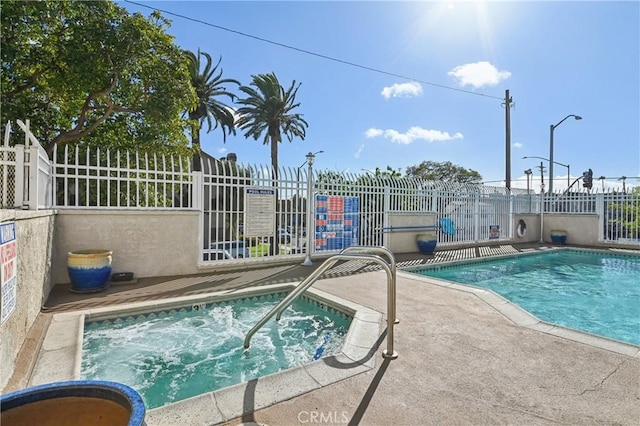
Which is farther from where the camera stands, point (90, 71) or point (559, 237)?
point (559, 237)

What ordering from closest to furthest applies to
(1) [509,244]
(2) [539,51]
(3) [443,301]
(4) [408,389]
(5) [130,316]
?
(4) [408,389] → (5) [130,316] → (3) [443,301] → (2) [539,51] → (1) [509,244]

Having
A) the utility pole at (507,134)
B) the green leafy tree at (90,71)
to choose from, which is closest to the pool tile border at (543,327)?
the green leafy tree at (90,71)

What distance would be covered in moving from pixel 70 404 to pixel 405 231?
1045cm

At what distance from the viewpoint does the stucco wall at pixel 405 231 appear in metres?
10.7

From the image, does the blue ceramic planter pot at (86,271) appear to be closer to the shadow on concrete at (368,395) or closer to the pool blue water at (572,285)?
the shadow on concrete at (368,395)

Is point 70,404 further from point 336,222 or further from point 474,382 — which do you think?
point 336,222

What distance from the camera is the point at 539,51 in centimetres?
1047

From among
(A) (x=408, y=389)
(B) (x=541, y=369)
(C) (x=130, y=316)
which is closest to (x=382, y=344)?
(A) (x=408, y=389)

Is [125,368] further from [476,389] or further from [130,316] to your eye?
[476,389]

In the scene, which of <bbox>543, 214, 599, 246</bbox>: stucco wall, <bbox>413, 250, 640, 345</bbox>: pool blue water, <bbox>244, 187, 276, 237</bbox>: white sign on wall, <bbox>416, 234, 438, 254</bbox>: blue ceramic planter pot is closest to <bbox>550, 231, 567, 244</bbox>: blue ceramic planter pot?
<bbox>543, 214, 599, 246</bbox>: stucco wall

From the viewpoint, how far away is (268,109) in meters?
23.0

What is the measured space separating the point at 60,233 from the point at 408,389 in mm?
6213

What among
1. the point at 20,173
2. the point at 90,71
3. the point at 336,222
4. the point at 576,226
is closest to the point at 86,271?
the point at 20,173

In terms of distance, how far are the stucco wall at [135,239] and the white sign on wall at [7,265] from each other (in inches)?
141
